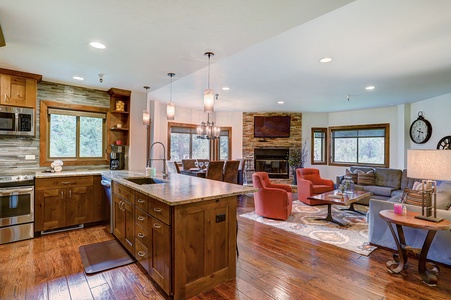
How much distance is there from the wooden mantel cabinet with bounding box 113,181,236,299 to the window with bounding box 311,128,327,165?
6937 mm

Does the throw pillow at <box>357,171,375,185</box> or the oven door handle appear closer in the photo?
the oven door handle

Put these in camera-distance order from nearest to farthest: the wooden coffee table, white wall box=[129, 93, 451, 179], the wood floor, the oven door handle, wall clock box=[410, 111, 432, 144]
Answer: the wood floor < the oven door handle < the wooden coffee table < white wall box=[129, 93, 451, 179] < wall clock box=[410, 111, 432, 144]

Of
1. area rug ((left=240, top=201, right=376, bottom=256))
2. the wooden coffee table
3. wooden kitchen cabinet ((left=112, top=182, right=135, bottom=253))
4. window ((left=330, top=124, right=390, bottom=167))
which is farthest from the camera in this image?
window ((left=330, top=124, right=390, bottom=167))

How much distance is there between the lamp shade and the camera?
88.1 inches

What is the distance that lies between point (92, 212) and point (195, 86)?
3.22 m

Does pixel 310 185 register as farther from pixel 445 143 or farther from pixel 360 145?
pixel 360 145

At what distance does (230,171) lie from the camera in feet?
19.0

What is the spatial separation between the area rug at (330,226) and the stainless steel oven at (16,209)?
3593 mm

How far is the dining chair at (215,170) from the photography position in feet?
17.2

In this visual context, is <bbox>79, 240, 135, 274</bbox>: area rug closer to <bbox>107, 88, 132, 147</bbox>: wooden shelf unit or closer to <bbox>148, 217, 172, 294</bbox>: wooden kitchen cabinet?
<bbox>148, 217, 172, 294</bbox>: wooden kitchen cabinet

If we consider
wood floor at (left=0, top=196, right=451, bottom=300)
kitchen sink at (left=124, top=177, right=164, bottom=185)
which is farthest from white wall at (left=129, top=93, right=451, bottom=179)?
wood floor at (left=0, top=196, right=451, bottom=300)

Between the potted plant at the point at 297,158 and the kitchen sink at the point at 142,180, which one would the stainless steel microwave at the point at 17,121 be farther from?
the potted plant at the point at 297,158

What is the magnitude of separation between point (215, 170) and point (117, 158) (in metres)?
2.16

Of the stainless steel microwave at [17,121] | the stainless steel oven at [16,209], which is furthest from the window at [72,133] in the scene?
the stainless steel oven at [16,209]
